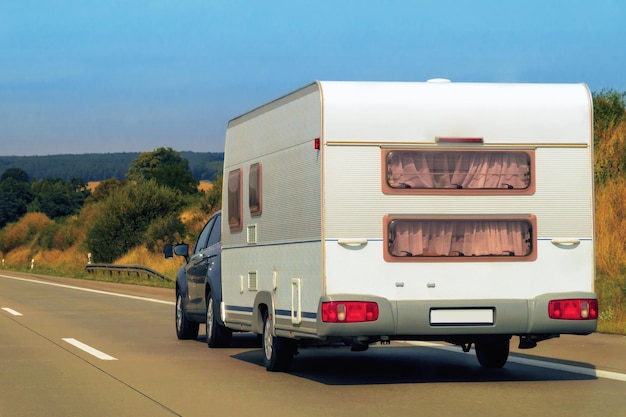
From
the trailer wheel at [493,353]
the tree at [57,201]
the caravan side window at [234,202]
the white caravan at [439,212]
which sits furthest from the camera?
the tree at [57,201]

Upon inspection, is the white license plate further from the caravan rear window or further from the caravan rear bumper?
the caravan rear window

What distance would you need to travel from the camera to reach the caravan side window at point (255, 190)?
13.4 metres

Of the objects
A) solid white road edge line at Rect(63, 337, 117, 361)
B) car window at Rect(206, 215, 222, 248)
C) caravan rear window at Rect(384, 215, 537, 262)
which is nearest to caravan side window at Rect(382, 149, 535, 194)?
caravan rear window at Rect(384, 215, 537, 262)

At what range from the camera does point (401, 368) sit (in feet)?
45.2

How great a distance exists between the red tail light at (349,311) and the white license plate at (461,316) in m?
0.60

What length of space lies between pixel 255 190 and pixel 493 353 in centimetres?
312

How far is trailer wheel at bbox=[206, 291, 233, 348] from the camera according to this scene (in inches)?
651

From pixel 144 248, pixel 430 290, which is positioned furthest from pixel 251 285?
pixel 144 248

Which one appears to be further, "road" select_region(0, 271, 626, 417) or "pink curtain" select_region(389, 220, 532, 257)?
"pink curtain" select_region(389, 220, 532, 257)

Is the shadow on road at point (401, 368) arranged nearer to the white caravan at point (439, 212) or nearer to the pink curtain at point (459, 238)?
the white caravan at point (439, 212)

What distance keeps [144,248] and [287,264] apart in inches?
1966

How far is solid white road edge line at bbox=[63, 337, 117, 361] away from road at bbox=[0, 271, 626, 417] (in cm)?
1

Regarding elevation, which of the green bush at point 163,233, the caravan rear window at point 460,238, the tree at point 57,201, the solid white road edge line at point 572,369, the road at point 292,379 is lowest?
the road at point 292,379

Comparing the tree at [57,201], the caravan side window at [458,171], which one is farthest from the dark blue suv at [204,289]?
the tree at [57,201]
